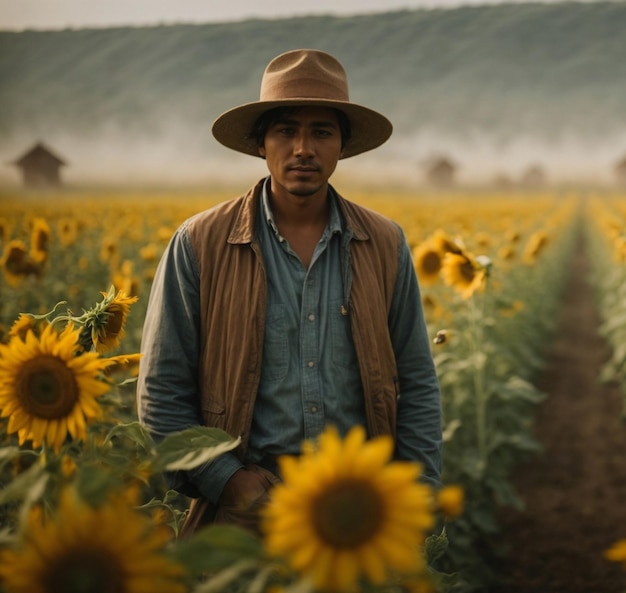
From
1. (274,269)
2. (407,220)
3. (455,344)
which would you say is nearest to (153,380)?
(274,269)

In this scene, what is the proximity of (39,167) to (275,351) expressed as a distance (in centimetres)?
5888

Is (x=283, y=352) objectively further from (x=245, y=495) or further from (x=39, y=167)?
(x=39, y=167)

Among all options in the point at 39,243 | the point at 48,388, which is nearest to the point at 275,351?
the point at 48,388

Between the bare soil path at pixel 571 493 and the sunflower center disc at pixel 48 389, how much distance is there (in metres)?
3.06

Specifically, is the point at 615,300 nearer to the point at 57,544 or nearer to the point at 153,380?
the point at 153,380

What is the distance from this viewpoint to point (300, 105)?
2100mm

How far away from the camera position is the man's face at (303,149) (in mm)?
2076

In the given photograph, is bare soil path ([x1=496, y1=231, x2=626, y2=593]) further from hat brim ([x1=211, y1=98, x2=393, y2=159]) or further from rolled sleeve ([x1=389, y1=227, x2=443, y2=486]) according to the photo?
hat brim ([x1=211, y1=98, x2=393, y2=159])

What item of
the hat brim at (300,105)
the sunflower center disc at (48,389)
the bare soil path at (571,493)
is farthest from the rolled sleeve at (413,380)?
the bare soil path at (571,493)

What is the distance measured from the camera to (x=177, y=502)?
11.4 ft

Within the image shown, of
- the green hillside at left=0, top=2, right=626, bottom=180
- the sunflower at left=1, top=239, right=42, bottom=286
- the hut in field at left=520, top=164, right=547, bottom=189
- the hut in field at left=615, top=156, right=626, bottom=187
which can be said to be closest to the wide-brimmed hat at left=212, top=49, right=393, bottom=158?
the sunflower at left=1, top=239, right=42, bottom=286

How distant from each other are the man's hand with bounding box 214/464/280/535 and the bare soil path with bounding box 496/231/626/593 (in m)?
2.18

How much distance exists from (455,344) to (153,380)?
335cm

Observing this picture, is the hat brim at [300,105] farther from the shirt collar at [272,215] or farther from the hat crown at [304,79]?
the shirt collar at [272,215]
